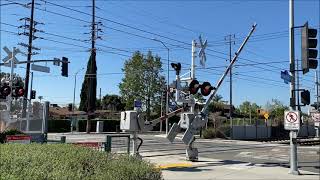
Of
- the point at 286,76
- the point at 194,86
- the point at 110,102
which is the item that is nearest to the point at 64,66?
the point at 194,86

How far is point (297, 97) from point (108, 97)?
118m

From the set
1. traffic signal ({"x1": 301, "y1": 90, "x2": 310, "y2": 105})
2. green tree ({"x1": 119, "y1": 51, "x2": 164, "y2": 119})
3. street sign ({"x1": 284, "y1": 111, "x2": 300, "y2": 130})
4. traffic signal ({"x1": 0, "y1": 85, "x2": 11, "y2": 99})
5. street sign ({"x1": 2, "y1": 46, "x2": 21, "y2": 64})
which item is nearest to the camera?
street sign ({"x1": 284, "y1": 111, "x2": 300, "y2": 130})

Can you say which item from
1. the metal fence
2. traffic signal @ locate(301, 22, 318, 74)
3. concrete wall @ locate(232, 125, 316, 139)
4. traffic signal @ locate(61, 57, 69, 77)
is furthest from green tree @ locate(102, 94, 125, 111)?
traffic signal @ locate(301, 22, 318, 74)

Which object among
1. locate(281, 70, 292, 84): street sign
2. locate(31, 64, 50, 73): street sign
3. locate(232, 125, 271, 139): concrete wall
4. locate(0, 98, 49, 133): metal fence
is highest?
locate(31, 64, 50, 73): street sign

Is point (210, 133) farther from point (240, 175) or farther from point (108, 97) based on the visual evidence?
point (108, 97)

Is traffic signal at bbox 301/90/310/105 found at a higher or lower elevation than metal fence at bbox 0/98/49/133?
higher

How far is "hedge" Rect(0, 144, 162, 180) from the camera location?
22.3 feet

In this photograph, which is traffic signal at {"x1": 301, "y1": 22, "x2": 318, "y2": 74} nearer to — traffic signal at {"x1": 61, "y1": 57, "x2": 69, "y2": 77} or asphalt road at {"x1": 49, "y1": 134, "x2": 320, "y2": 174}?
asphalt road at {"x1": 49, "y1": 134, "x2": 320, "y2": 174}

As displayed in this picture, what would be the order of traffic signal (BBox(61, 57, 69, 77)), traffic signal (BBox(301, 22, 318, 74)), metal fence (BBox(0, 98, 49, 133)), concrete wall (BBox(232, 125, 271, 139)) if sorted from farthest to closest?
concrete wall (BBox(232, 125, 271, 139)), traffic signal (BBox(61, 57, 69, 77)), metal fence (BBox(0, 98, 49, 133)), traffic signal (BBox(301, 22, 318, 74))

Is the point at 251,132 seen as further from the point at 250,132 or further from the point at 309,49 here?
the point at 309,49

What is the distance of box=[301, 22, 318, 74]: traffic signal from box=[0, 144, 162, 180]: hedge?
877 cm

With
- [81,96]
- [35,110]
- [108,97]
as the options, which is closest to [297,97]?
[35,110]

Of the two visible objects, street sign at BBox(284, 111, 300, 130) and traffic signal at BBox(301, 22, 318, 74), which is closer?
traffic signal at BBox(301, 22, 318, 74)

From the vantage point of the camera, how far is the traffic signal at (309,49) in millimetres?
15750
